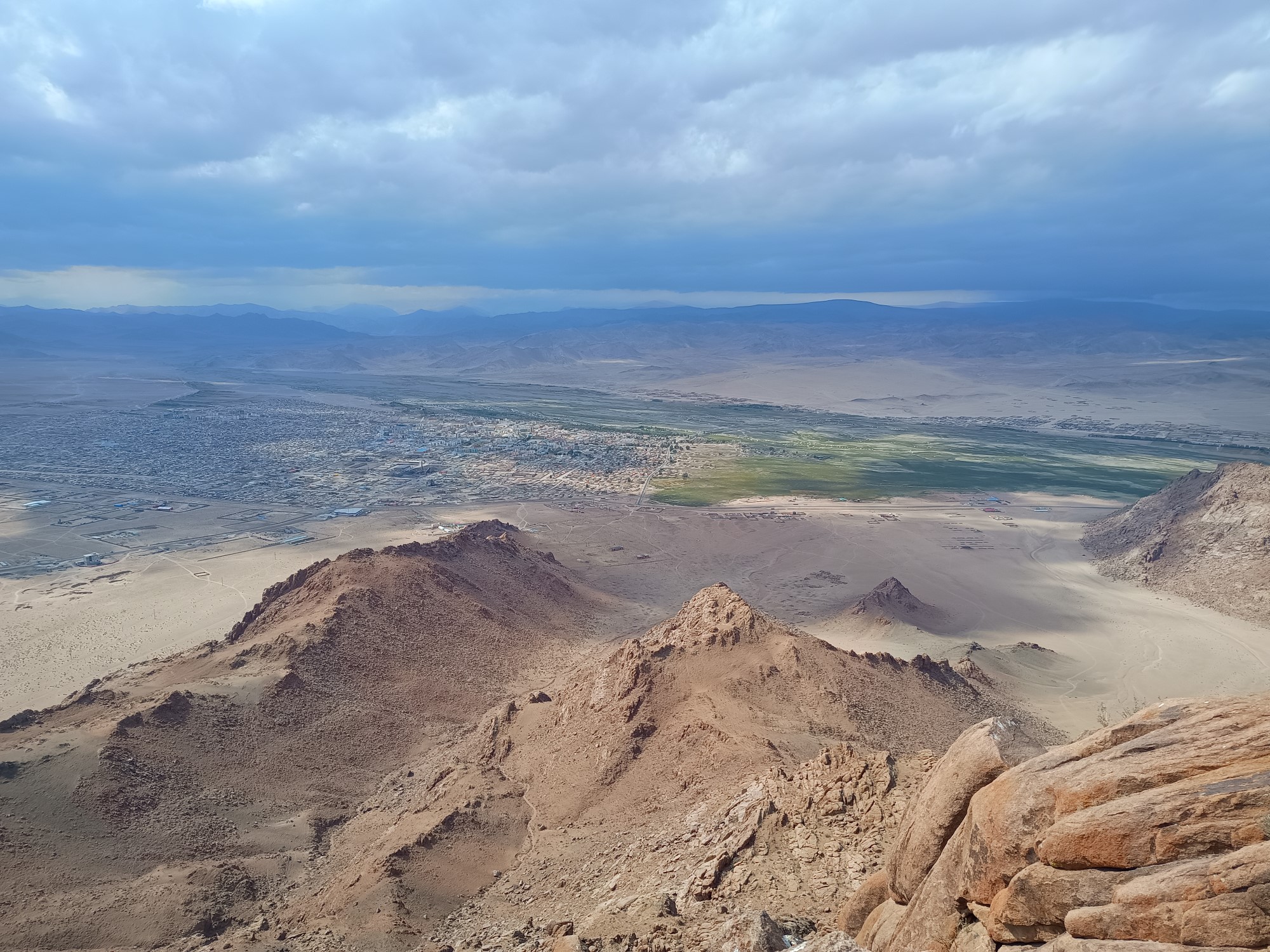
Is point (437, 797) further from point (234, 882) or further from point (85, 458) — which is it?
point (85, 458)

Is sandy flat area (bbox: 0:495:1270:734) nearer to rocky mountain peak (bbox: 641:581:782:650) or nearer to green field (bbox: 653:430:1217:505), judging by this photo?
green field (bbox: 653:430:1217:505)

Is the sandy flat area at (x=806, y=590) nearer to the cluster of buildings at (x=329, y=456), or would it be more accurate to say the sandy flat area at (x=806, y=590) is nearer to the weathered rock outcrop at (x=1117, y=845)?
the cluster of buildings at (x=329, y=456)

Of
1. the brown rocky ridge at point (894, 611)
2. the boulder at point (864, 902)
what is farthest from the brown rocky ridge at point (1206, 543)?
the boulder at point (864, 902)

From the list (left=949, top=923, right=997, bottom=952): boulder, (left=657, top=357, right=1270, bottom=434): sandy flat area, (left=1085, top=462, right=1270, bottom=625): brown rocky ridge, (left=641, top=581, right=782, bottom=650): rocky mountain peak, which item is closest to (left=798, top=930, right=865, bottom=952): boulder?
(left=949, top=923, right=997, bottom=952): boulder

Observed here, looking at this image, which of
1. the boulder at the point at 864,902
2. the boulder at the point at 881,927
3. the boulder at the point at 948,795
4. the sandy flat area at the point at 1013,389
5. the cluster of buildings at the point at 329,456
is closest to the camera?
the boulder at the point at 948,795

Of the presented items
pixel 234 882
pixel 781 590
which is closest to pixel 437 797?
pixel 234 882
